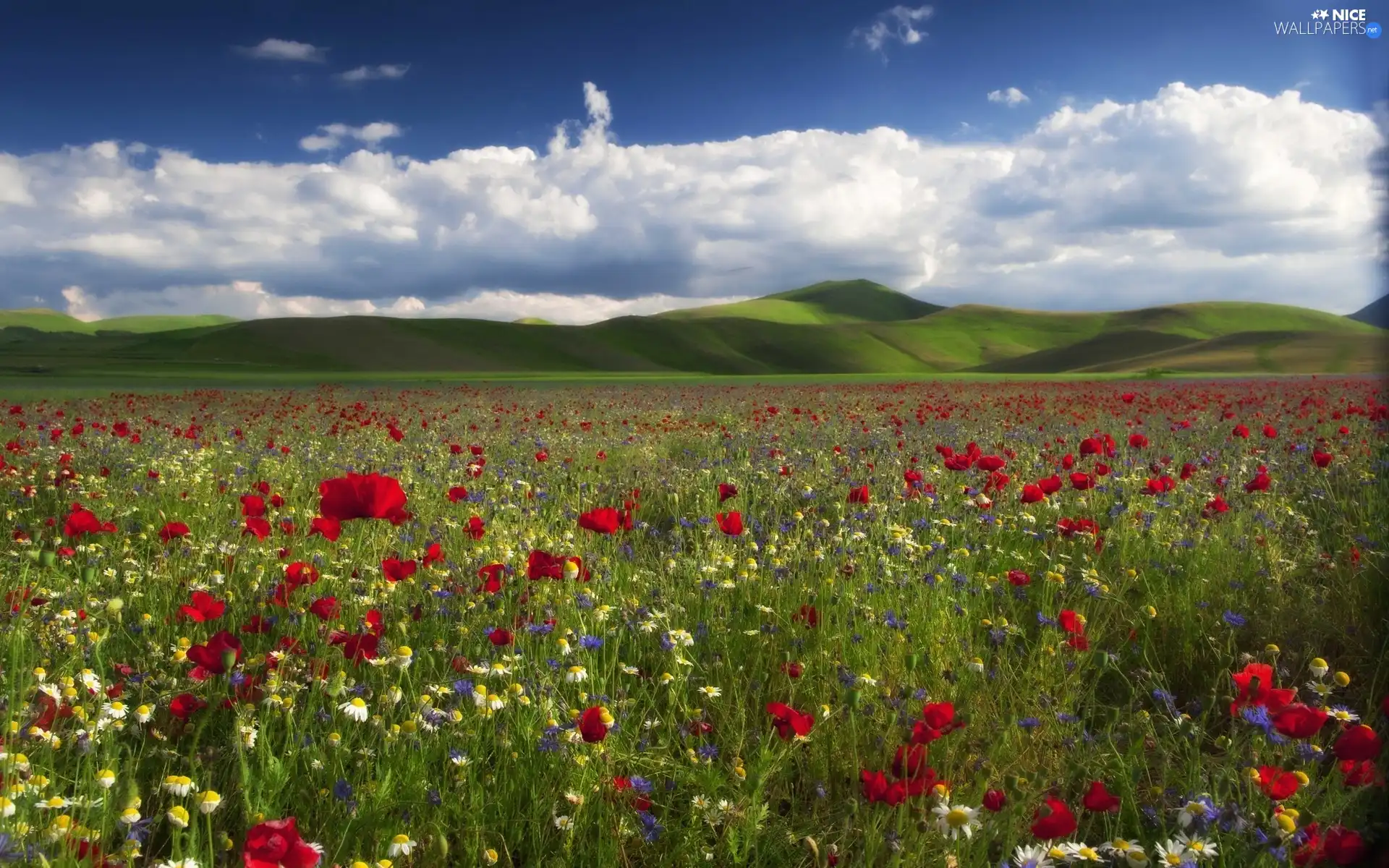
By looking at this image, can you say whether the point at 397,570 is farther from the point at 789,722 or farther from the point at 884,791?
the point at 884,791

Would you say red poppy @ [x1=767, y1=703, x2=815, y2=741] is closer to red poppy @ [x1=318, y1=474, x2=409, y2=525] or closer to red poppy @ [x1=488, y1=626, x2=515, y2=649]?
red poppy @ [x1=488, y1=626, x2=515, y2=649]

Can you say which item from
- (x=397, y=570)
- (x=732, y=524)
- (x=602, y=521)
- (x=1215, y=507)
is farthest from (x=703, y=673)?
(x=1215, y=507)

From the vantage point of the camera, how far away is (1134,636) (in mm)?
3984

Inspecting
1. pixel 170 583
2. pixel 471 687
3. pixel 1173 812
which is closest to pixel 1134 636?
pixel 1173 812

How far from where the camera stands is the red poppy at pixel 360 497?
290cm

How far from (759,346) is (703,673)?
452 ft

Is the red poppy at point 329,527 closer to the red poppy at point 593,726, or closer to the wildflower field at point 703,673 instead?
the wildflower field at point 703,673

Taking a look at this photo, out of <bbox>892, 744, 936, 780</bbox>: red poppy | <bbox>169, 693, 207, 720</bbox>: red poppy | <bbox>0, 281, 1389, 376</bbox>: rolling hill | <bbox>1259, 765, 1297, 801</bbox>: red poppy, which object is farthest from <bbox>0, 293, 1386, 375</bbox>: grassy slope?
<bbox>1259, 765, 1297, 801</bbox>: red poppy

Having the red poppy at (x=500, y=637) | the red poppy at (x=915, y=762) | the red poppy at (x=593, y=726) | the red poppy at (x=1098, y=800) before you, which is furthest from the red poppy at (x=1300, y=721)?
the red poppy at (x=500, y=637)

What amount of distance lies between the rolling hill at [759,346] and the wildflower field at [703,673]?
6360 cm

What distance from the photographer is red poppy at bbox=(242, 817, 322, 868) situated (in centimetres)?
151

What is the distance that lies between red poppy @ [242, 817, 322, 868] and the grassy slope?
231ft

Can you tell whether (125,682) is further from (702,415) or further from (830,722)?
(702,415)

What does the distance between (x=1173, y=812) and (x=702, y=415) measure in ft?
41.3
